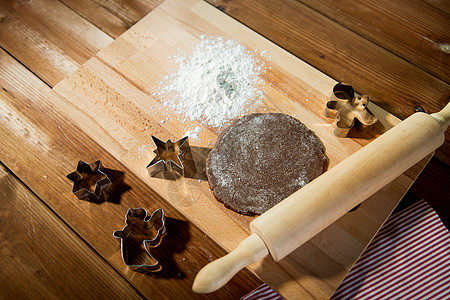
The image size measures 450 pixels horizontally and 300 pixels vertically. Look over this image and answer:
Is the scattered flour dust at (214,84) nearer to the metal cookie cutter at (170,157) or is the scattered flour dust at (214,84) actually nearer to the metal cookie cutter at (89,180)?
the metal cookie cutter at (170,157)

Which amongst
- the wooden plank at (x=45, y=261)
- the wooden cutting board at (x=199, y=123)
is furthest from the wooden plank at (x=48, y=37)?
the wooden plank at (x=45, y=261)

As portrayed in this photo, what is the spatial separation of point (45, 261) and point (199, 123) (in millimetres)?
680

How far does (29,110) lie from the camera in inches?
56.6

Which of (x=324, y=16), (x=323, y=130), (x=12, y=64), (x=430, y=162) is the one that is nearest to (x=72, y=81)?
(x=12, y=64)

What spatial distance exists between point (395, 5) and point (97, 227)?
154 cm

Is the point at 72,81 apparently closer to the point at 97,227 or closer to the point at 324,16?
the point at 97,227

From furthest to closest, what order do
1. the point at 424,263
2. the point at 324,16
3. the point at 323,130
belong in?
the point at 324,16 < the point at 323,130 < the point at 424,263

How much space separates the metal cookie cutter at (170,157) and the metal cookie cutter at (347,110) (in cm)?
51

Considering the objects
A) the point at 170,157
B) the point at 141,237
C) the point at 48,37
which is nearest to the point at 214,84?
the point at 170,157

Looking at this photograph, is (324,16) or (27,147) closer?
(27,147)

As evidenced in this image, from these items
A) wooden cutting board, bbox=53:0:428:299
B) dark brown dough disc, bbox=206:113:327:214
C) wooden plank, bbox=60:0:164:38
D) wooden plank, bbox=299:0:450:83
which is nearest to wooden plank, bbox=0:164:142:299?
wooden cutting board, bbox=53:0:428:299

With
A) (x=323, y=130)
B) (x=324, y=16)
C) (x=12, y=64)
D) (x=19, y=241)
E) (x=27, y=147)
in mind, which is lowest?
(x=19, y=241)

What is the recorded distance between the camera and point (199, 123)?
51.7 inches

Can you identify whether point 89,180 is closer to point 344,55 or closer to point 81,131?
point 81,131
